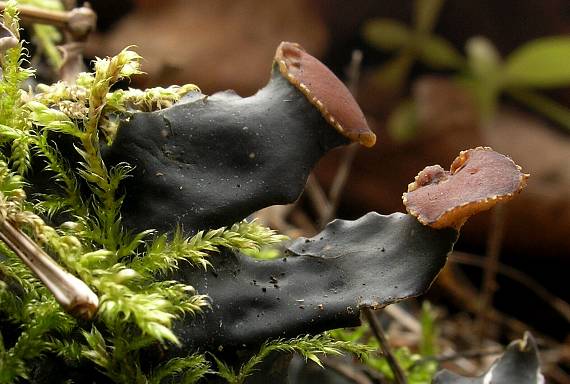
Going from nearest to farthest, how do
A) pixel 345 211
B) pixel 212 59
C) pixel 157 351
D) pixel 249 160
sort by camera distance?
pixel 157 351
pixel 249 160
pixel 212 59
pixel 345 211

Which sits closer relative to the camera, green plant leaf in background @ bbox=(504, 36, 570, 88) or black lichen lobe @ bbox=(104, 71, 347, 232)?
black lichen lobe @ bbox=(104, 71, 347, 232)

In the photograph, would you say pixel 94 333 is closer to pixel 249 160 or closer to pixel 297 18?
pixel 249 160

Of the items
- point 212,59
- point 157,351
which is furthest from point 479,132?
point 157,351

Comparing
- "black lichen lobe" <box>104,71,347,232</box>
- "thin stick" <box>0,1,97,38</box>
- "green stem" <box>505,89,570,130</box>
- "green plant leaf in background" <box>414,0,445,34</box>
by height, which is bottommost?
"green stem" <box>505,89,570,130</box>

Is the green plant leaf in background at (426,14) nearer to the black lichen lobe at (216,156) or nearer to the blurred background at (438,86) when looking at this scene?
the blurred background at (438,86)

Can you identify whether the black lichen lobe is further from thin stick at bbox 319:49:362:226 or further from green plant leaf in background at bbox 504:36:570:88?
green plant leaf in background at bbox 504:36:570:88

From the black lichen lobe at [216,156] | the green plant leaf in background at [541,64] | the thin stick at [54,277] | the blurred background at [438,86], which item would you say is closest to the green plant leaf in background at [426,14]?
the blurred background at [438,86]

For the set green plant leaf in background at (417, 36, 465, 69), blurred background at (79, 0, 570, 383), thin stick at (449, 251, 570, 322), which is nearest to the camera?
thin stick at (449, 251, 570, 322)

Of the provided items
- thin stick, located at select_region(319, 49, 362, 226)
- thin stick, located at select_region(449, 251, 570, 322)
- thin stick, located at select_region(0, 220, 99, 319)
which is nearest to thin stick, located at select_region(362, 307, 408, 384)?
thin stick, located at select_region(319, 49, 362, 226)
